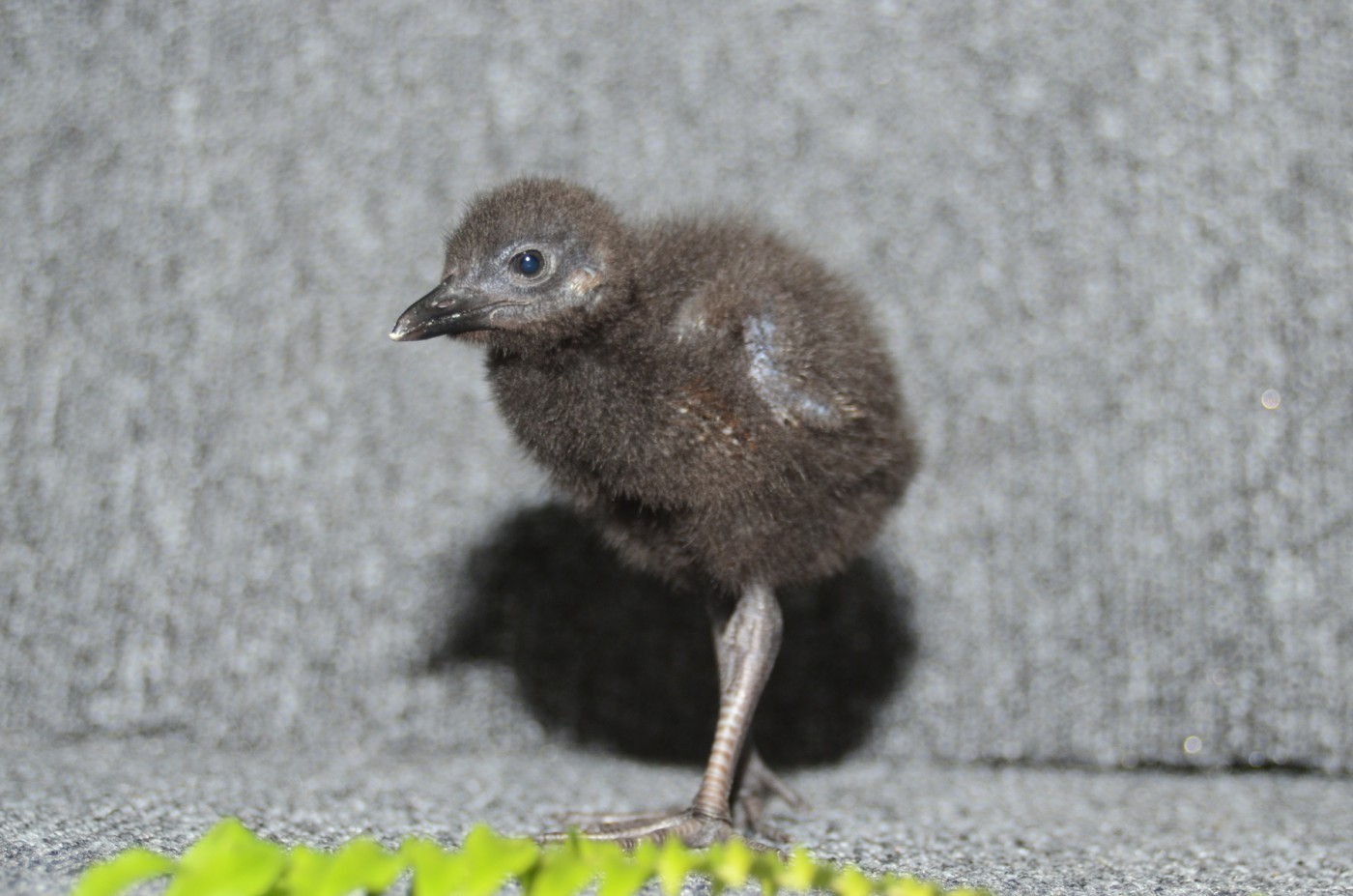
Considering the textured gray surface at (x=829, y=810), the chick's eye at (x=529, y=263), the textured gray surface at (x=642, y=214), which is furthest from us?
the textured gray surface at (x=642, y=214)

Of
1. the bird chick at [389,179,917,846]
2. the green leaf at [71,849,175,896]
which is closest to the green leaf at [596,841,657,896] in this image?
the green leaf at [71,849,175,896]

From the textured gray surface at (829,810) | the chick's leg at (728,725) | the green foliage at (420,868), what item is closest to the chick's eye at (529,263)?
the chick's leg at (728,725)

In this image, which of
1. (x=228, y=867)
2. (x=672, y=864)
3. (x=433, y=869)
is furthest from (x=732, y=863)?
(x=228, y=867)

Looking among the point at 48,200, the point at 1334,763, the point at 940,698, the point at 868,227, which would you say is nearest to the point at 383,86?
the point at 48,200

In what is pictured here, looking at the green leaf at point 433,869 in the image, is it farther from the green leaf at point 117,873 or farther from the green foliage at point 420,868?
the green leaf at point 117,873

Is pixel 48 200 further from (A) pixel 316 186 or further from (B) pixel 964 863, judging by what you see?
(B) pixel 964 863

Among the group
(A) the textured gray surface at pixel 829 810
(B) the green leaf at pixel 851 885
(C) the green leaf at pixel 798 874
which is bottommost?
(A) the textured gray surface at pixel 829 810

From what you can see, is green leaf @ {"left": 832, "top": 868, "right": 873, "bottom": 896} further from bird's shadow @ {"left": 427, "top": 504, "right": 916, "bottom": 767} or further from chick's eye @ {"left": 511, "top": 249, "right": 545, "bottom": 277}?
bird's shadow @ {"left": 427, "top": 504, "right": 916, "bottom": 767}
